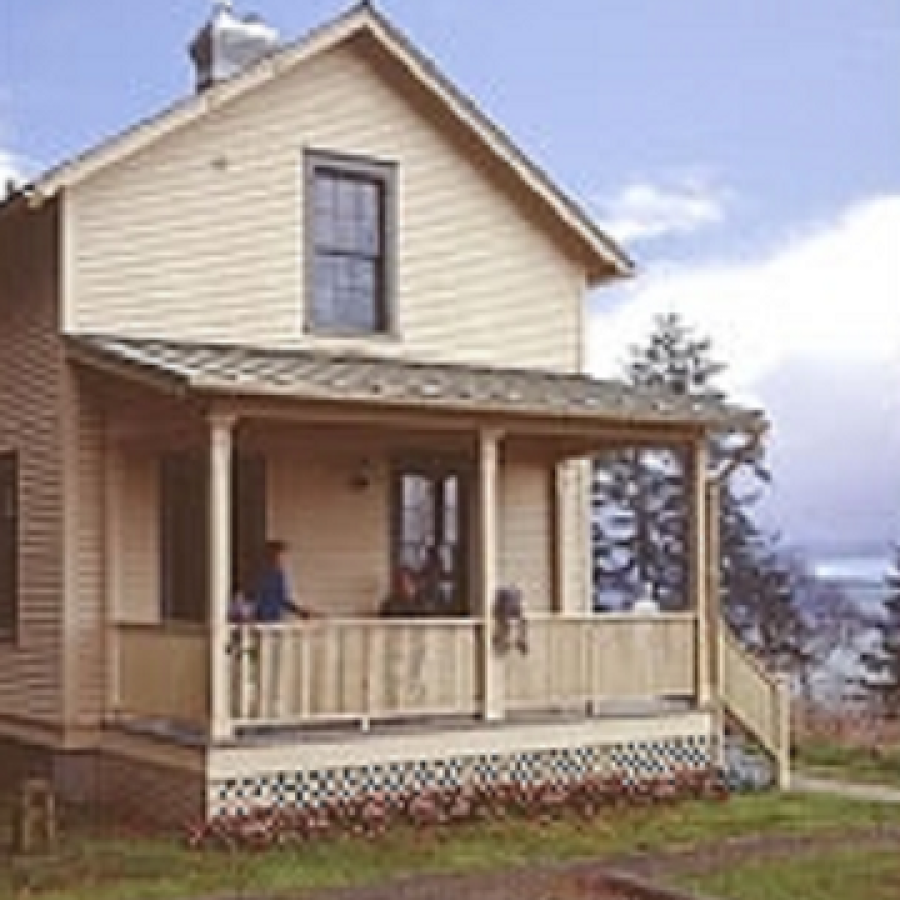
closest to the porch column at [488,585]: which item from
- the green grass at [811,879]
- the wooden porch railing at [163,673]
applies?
the wooden porch railing at [163,673]

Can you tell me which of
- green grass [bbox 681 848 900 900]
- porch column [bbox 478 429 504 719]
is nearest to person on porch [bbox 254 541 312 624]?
porch column [bbox 478 429 504 719]

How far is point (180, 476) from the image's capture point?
19062 mm

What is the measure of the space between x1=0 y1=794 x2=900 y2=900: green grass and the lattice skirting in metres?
0.68

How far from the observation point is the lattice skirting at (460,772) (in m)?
15.9

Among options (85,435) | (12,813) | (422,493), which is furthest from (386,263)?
(12,813)

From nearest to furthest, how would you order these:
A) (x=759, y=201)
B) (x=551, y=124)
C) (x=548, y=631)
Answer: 1. (x=548, y=631)
2. (x=551, y=124)
3. (x=759, y=201)

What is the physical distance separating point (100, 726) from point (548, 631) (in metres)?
4.42

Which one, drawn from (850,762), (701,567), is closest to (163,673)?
(701,567)

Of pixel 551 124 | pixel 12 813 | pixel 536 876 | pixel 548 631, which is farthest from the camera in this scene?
pixel 551 124

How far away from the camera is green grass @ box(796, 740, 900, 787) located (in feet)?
67.4

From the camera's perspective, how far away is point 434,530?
20922 mm

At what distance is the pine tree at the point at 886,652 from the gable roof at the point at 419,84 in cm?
1646

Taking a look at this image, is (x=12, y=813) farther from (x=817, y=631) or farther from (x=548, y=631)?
(x=817, y=631)

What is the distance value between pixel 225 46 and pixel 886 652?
86.5ft
